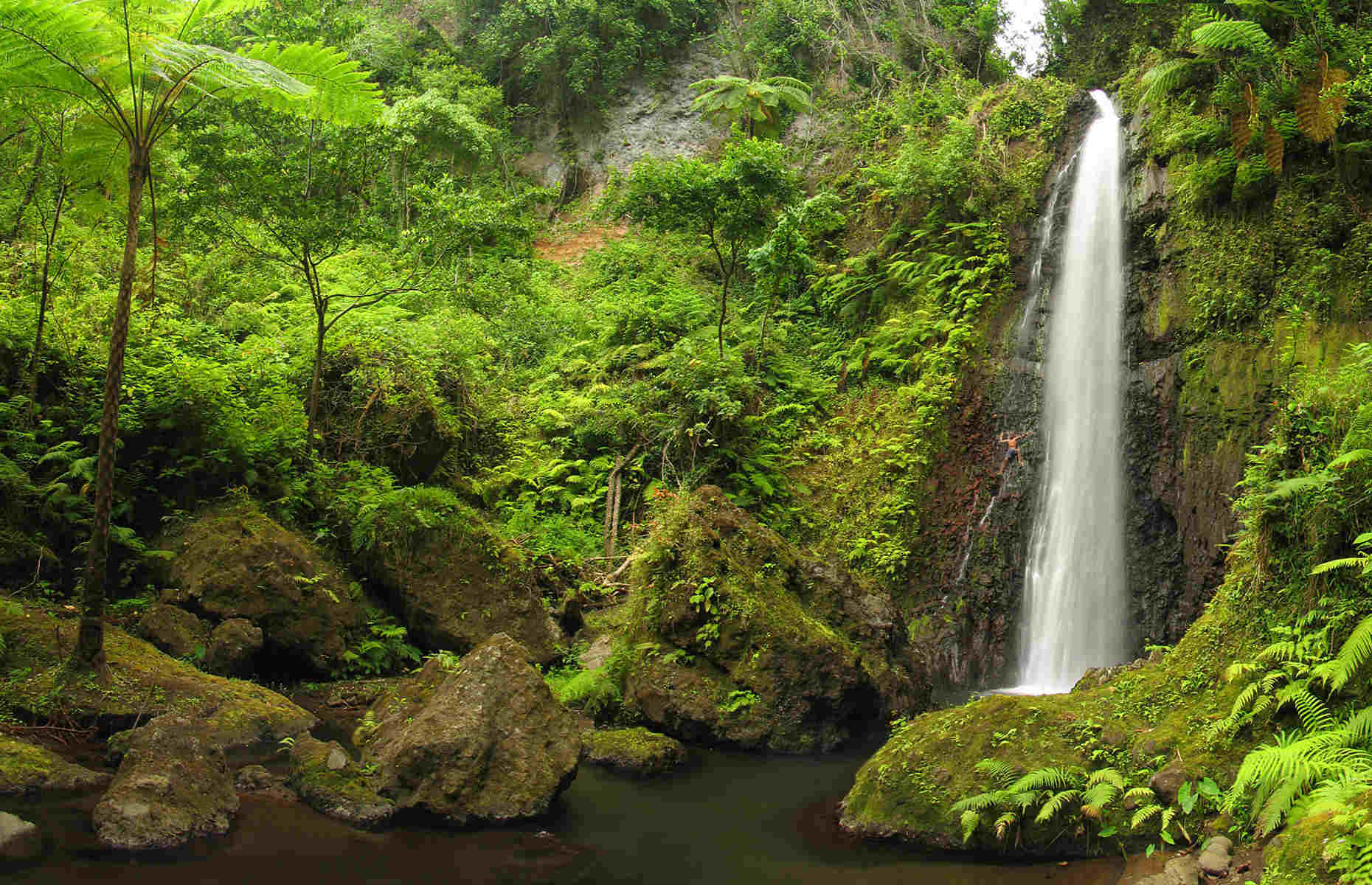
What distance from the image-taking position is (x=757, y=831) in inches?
264

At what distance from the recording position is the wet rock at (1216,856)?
16.5ft

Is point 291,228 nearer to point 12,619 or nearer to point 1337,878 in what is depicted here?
point 12,619

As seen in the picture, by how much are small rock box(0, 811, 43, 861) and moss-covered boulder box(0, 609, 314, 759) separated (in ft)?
4.10

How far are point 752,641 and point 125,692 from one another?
578 cm

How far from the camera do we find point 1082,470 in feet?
41.6

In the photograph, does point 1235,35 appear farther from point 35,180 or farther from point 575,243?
point 575,243

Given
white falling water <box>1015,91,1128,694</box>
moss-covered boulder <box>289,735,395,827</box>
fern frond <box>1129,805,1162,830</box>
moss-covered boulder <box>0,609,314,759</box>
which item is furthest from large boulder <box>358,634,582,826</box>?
white falling water <box>1015,91,1128,694</box>

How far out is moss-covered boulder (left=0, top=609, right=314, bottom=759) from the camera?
683cm

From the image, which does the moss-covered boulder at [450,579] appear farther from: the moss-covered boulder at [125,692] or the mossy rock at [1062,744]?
the mossy rock at [1062,744]

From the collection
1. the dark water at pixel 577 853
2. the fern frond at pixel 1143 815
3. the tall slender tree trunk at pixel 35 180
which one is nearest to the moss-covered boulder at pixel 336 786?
the dark water at pixel 577 853

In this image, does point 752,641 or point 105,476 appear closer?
point 105,476

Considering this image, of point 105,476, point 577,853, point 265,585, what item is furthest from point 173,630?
point 577,853

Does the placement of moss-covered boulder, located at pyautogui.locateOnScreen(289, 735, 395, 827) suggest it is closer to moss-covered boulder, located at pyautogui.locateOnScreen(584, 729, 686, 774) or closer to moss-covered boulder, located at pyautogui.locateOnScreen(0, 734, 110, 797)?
moss-covered boulder, located at pyautogui.locateOnScreen(0, 734, 110, 797)

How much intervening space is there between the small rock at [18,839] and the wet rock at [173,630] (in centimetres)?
346
